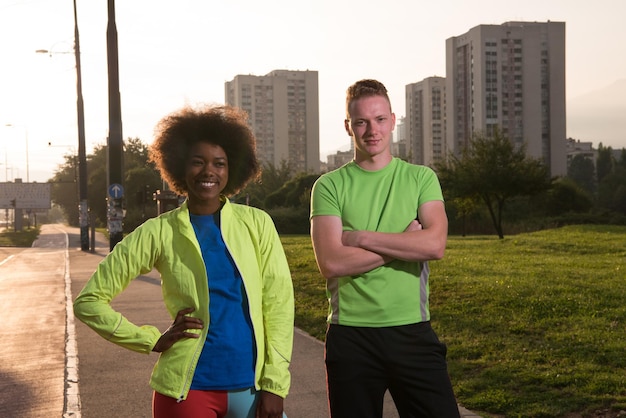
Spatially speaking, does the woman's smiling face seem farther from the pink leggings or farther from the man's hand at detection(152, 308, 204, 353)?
the pink leggings

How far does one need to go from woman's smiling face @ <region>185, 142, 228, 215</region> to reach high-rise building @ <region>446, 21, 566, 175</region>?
368 feet

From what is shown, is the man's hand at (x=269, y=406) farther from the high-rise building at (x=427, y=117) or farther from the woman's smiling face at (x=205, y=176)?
the high-rise building at (x=427, y=117)

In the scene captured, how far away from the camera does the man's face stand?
3.54m

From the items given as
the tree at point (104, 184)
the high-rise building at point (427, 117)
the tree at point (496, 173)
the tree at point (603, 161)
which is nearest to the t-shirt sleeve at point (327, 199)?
the tree at point (104, 184)

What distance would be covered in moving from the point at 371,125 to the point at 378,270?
606mm

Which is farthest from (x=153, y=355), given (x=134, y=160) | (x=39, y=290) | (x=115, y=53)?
(x=134, y=160)

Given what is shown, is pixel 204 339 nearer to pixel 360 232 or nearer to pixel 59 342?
pixel 360 232

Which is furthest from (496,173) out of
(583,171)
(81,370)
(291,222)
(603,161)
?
(583,171)

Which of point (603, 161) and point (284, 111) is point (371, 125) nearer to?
point (603, 161)

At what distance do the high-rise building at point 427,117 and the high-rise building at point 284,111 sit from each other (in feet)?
57.5

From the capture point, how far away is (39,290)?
17875 millimetres

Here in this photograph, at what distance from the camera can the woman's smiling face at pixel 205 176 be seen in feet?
9.80

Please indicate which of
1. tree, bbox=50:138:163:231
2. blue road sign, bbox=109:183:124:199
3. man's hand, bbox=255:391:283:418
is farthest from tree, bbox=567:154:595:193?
man's hand, bbox=255:391:283:418

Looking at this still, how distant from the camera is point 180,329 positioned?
2.82 metres
